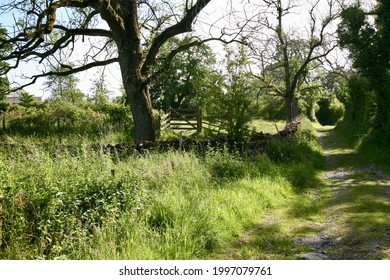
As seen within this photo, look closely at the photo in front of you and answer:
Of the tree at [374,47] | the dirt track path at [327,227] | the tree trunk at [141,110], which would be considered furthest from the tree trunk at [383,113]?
the tree trunk at [141,110]

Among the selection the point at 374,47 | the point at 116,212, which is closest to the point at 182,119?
the point at 374,47

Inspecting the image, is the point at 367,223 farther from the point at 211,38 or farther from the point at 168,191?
the point at 211,38

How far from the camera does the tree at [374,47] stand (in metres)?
18.2

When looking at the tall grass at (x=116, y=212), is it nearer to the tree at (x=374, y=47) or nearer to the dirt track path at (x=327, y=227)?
the dirt track path at (x=327, y=227)

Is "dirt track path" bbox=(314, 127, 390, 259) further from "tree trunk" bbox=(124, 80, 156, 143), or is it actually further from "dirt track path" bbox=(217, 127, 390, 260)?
"tree trunk" bbox=(124, 80, 156, 143)

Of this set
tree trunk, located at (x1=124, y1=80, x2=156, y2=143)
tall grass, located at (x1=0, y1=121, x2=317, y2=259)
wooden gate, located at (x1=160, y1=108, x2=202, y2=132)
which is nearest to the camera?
tall grass, located at (x1=0, y1=121, x2=317, y2=259)

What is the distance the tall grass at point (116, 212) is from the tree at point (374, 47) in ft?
42.4

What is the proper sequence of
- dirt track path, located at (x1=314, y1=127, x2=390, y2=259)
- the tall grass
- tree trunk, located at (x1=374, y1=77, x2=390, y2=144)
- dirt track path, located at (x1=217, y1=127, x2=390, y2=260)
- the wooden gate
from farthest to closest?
1. the wooden gate
2. tree trunk, located at (x1=374, y1=77, x2=390, y2=144)
3. dirt track path, located at (x1=314, y1=127, x2=390, y2=259)
4. dirt track path, located at (x1=217, y1=127, x2=390, y2=260)
5. the tall grass

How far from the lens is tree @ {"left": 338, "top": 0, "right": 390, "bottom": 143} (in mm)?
18219

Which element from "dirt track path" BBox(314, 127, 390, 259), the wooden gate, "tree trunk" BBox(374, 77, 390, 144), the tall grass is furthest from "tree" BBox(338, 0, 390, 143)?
the tall grass

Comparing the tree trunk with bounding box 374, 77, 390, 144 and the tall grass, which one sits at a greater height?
the tree trunk with bounding box 374, 77, 390, 144

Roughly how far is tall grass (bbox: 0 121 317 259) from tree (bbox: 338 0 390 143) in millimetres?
12924
